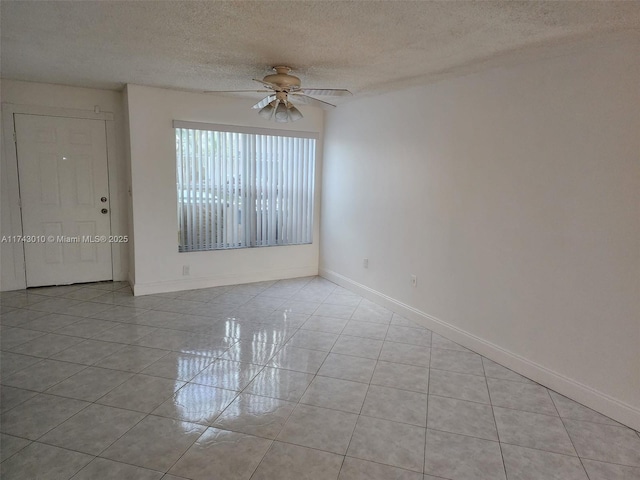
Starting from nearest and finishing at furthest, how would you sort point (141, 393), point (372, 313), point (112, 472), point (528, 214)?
point (112, 472), point (141, 393), point (528, 214), point (372, 313)

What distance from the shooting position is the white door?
178 inches

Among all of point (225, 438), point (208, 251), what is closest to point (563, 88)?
point (225, 438)

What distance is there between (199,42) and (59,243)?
3.40 meters

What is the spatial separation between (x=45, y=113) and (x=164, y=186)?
5.21 ft

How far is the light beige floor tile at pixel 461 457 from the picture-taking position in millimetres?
1941

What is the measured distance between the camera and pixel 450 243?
3527 millimetres

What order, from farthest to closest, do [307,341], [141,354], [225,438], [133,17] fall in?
[307,341] < [141,354] < [133,17] < [225,438]

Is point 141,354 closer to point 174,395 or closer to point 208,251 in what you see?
point 174,395

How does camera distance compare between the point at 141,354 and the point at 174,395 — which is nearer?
the point at 174,395

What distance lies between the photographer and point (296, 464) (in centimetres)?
197

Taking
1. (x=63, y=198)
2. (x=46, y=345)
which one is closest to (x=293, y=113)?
(x=46, y=345)

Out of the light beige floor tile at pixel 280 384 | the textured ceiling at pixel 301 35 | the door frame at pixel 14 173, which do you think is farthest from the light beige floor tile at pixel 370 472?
the door frame at pixel 14 173

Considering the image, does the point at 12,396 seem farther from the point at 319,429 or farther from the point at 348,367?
the point at 348,367

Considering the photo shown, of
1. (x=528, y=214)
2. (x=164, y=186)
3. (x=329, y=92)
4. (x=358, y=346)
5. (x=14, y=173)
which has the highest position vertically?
(x=329, y=92)
